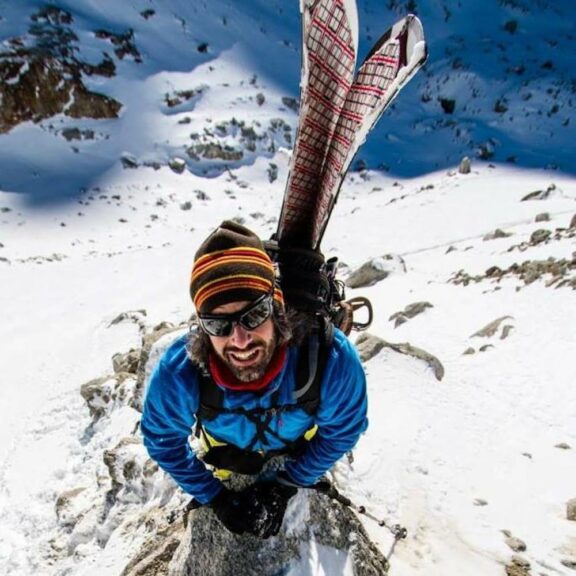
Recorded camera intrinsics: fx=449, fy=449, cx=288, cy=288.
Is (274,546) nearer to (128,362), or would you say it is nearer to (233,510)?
(233,510)

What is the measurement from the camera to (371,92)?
279cm

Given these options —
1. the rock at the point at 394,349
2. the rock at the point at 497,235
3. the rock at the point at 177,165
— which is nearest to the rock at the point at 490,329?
the rock at the point at 394,349

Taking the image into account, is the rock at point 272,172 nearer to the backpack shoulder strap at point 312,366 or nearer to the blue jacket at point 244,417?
the blue jacket at point 244,417

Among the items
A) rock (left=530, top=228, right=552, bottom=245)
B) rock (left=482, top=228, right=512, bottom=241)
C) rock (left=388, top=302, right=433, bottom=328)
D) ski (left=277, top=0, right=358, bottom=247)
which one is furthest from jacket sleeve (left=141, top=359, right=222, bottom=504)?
rock (left=482, top=228, right=512, bottom=241)

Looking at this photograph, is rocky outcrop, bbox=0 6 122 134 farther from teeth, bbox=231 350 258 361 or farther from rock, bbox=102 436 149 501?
teeth, bbox=231 350 258 361

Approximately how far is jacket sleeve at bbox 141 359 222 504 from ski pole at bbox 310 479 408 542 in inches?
28.4

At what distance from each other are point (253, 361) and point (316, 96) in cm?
167

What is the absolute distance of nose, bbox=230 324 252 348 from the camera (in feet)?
6.95

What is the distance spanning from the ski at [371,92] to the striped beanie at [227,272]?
118 cm

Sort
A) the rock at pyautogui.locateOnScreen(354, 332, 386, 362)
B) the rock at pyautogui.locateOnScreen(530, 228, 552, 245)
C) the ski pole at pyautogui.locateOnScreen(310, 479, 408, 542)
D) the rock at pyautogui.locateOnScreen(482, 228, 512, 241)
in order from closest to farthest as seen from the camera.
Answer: the ski pole at pyautogui.locateOnScreen(310, 479, 408, 542) < the rock at pyautogui.locateOnScreen(354, 332, 386, 362) < the rock at pyautogui.locateOnScreen(530, 228, 552, 245) < the rock at pyautogui.locateOnScreen(482, 228, 512, 241)

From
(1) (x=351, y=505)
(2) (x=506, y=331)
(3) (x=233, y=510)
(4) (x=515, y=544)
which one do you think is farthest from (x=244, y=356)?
(2) (x=506, y=331)

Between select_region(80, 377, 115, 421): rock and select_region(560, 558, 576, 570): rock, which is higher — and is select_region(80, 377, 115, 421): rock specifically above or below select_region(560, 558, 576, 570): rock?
below

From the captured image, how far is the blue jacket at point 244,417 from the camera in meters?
2.26

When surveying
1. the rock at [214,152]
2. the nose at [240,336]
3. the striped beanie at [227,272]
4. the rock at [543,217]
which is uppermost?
the rock at [543,217]
